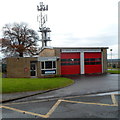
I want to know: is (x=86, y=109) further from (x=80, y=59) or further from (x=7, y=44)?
(x=7, y=44)

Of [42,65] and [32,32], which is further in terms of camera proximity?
[32,32]

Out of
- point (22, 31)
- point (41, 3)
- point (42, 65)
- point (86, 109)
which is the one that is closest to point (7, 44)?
point (22, 31)

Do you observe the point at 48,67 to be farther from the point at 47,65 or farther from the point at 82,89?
the point at 82,89

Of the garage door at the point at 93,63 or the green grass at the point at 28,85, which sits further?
the garage door at the point at 93,63

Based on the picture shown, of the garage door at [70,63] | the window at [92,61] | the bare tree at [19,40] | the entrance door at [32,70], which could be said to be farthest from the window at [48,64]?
the bare tree at [19,40]

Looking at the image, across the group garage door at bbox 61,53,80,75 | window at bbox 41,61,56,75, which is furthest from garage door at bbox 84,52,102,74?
window at bbox 41,61,56,75

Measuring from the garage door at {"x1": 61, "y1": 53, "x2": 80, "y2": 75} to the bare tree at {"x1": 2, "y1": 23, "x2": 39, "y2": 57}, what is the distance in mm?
13925

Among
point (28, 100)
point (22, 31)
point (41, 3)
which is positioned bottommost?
Answer: point (28, 100)

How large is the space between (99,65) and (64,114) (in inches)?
730

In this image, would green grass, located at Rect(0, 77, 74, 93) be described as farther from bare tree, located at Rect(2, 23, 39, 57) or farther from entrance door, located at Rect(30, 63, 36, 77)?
bare tree, located at Rect(2, 23, 39, 57)

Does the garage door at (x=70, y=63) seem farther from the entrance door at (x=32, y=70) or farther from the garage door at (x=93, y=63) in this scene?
the entrance door at (x=32, y=70)

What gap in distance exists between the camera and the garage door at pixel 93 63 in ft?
72.7

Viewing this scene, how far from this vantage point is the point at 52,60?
65.3 feet

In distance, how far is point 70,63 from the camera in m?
21.5
